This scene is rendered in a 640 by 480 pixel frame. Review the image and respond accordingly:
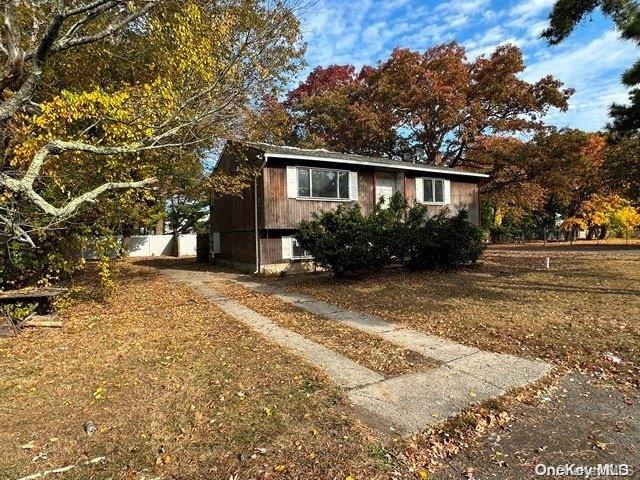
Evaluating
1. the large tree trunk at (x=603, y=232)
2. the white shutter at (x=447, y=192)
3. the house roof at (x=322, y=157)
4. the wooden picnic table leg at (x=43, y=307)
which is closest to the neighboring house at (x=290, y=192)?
the house roof at (x=322, y=157)

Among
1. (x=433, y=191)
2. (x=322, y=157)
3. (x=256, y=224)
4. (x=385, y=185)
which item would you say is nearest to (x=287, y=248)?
(x=256, y=224)

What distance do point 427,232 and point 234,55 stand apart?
7526 mm

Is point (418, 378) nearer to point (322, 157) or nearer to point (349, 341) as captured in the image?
point (349, 341)

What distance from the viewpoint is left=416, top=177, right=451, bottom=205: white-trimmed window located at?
18.3 metres

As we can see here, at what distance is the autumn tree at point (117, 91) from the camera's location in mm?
5590

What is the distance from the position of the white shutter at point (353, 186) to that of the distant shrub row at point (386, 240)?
11.9 ft

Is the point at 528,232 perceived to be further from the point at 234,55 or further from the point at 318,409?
the point at 318,409

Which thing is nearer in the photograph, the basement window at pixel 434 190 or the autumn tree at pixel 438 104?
the basement window at pixel 434 190

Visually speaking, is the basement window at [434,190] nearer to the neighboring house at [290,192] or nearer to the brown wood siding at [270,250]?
the neighboring house at [290,192]

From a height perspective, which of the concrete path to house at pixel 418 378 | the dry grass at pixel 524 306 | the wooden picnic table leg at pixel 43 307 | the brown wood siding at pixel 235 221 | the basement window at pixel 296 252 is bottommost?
the concrete path to house at pixel 418 378

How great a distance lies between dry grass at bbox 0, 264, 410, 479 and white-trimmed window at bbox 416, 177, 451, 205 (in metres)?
14.1

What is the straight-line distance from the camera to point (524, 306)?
24.9 ft

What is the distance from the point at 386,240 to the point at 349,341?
6.28 metres

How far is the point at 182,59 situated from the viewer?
759cm
